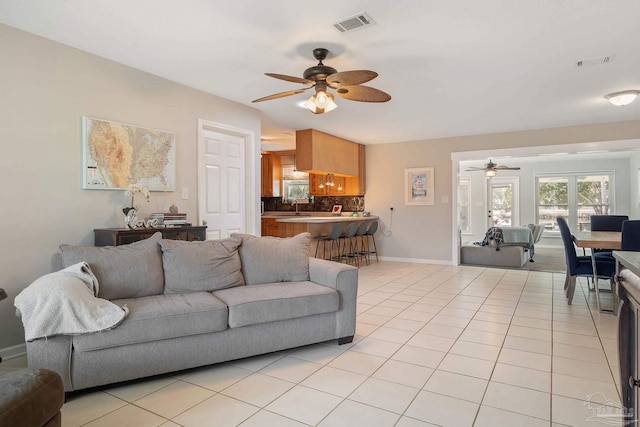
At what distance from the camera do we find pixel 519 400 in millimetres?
2125

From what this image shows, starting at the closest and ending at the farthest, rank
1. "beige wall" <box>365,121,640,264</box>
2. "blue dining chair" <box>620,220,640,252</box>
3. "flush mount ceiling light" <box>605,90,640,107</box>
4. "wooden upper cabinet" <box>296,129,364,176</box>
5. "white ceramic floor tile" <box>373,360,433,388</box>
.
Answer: "white ceramic floor tile" <box>373,360,433,388</box>
"blue dining chair" <box>620,220,640,252</box>
"flush mount ceiling light" <box>605,90,640,107</box>
"wooden upper cabinet" <box>296,129,364,176</box>
"beige wall" <box>365,121,640,264</box>

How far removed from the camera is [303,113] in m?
5.46

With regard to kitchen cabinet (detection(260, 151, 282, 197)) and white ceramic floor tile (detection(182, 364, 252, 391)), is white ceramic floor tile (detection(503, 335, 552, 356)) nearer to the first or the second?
white ceramic floor tile (detection(182, 364, 252, 391))

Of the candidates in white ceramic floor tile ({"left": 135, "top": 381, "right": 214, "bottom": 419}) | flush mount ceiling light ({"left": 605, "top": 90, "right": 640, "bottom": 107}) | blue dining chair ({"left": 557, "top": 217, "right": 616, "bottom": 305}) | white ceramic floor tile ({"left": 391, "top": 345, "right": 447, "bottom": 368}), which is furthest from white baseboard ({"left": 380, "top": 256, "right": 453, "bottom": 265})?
white ceramic floor tile ({"left": 135, "top": 381, "right": 214, "bottom": 419})

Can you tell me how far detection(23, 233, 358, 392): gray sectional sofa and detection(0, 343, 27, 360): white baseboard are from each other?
892 millimetres

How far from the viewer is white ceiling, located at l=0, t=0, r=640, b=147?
8.56ft

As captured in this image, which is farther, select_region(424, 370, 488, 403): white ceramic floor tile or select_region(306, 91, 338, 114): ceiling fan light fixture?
select_region(306, 91, 338, 114): ceiling fan light fixture

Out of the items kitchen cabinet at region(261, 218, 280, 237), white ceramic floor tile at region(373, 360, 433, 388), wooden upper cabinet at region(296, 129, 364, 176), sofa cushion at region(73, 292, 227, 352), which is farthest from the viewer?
kitchen cabinet at region(261, 218, 280, 237)

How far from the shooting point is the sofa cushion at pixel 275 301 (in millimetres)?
2531

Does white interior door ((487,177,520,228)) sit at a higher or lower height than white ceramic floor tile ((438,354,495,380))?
higher

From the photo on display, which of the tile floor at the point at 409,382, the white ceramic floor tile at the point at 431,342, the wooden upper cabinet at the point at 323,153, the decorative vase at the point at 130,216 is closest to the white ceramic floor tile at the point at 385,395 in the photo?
the tile floor at the point at 409,382

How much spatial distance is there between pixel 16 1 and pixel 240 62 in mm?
1682

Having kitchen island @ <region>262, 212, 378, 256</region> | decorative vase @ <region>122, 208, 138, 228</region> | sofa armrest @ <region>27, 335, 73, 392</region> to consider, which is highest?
decorative vase @ <region>122, 208, 138, 228</region>

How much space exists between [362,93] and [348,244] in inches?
170
